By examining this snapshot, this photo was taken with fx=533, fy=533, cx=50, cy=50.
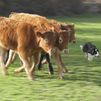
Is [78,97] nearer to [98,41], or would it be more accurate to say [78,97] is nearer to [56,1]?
[98,41]

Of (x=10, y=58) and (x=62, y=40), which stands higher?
(x=62, y=40)

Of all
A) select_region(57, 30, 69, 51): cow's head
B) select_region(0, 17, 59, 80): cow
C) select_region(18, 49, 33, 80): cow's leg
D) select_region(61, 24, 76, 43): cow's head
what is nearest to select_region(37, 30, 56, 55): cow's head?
select_region(0, 17, 59, 80): cow

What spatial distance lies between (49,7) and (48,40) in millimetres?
37039

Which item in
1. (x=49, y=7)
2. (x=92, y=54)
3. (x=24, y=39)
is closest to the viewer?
(x=24, y=39)

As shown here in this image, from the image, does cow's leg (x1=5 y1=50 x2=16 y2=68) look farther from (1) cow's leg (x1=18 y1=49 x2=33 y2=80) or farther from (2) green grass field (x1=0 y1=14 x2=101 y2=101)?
(1) cow's leg (x1=18 y1=49 x2=33 y2=80)

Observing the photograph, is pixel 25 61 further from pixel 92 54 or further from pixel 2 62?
pixel 92 54

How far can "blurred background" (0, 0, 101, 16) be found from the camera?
45.6 meters

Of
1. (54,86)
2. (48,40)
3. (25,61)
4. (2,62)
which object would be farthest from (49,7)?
(54,86)

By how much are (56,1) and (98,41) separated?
27.3 meters

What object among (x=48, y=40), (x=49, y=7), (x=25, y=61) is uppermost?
(x=49, y=7)

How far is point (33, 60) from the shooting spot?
13.1 metres

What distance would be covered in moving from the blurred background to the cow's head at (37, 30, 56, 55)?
32089 mm

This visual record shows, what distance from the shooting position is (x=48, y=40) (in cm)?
1205

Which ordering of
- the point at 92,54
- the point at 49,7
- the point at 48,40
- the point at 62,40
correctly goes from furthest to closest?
1. the point at 49,7
2. the point at 92,54
3. the point at 62,40
4. the point at 48,40
